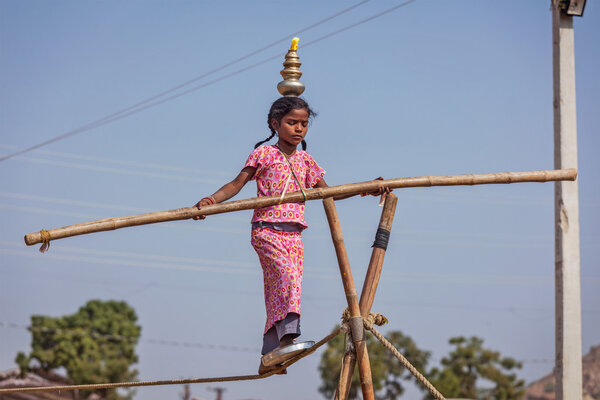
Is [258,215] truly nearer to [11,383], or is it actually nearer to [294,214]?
[294,214]

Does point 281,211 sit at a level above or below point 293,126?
below

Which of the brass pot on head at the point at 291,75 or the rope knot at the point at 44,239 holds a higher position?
the brass pot on head at the point at 291,75

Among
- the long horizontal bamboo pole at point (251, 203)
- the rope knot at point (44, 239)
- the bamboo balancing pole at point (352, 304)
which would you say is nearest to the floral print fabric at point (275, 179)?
the long horizontal bamboo pole at point (251, 203)

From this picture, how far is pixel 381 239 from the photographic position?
5188 millimetres

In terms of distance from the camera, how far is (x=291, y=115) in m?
5.62

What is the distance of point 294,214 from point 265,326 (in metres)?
0.73

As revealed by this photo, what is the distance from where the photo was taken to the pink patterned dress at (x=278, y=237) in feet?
17.6

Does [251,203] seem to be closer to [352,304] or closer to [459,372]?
[352,304]

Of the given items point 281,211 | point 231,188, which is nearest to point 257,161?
point 231,188

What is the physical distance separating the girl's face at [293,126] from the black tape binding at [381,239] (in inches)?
35.1

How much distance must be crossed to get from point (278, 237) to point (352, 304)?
719 millimetres

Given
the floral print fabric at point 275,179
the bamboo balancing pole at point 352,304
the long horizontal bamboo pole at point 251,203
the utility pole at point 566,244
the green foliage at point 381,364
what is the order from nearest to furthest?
the bamboo balancing pole at point 352,304, the long horizontal bamboo pole at point 251,203, the floral print fabric at point 275,179, the utility pole at point 566,244, the green foliage at point 381,364

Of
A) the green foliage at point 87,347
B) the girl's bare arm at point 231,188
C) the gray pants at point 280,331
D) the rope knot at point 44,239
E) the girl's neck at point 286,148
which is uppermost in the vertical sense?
the green foliage at point 87,347

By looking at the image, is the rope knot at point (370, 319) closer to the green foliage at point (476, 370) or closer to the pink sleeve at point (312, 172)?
the pink sleeve at point (312, 172)
